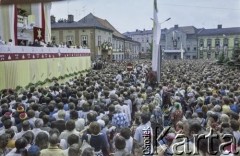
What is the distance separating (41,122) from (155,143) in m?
2.30

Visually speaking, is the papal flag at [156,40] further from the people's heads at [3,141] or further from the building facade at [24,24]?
the building facade at [24,24]

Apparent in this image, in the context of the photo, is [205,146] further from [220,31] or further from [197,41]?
[197,41]

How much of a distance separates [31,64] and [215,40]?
9589 centimetres

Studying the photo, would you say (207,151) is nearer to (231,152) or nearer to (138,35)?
(231,152)

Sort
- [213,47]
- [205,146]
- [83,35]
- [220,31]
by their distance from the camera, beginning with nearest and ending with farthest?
[205,146]
[83,35]
[213,47]
[220,31]

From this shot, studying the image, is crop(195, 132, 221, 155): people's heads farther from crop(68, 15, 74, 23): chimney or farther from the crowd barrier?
crop(68, 15, 74, 23): chimney

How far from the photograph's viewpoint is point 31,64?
65.0 feet

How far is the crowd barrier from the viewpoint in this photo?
655 inches

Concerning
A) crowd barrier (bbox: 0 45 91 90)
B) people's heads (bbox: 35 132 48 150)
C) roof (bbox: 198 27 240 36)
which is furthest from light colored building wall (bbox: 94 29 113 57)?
people's heads (bbox: 35 132 48 150)

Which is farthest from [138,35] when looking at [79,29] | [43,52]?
[43,52]

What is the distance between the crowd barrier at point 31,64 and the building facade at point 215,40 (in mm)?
83582

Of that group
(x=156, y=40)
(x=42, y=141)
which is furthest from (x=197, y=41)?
(x=42, y=141)

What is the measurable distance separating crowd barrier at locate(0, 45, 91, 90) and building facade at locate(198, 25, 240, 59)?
274ft

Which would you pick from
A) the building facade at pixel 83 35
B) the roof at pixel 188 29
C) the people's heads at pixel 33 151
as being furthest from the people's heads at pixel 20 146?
the roof at pixel 188 29
